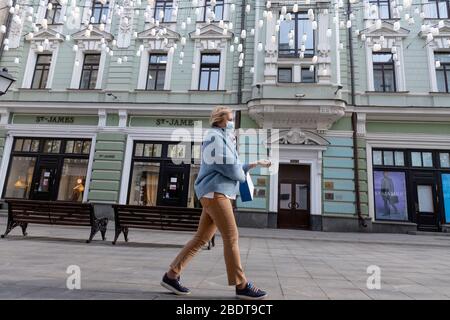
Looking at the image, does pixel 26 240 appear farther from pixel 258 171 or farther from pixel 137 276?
pixel 258 171

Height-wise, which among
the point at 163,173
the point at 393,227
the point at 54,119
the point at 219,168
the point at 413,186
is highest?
the point at 54,119

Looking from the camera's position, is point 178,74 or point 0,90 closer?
point 0,90

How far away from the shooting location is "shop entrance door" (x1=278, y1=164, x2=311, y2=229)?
547 inches

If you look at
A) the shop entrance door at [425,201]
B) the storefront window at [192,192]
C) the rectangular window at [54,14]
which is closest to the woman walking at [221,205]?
the storefront window at [192,192]

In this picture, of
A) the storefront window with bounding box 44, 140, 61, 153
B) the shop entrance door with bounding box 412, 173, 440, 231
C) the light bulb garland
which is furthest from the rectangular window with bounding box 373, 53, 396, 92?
the storefront window with bounding box 44, 140, 61, 153

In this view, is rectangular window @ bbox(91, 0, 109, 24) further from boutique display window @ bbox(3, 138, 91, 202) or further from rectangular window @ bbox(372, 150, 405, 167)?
rectangular window @ bbox(372, 150, 405, 167)

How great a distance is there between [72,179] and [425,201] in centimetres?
1701

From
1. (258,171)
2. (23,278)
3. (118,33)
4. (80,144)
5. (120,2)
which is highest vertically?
(120,2)

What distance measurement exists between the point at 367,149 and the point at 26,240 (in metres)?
13.4

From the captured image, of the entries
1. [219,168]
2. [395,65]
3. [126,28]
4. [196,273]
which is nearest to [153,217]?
Result: [196,273]

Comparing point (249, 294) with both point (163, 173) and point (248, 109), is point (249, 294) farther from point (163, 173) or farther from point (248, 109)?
point (163, 173)

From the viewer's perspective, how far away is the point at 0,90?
735 centimetres

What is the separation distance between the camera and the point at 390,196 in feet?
44.8

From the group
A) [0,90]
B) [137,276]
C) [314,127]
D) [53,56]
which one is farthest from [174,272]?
[53,56]
